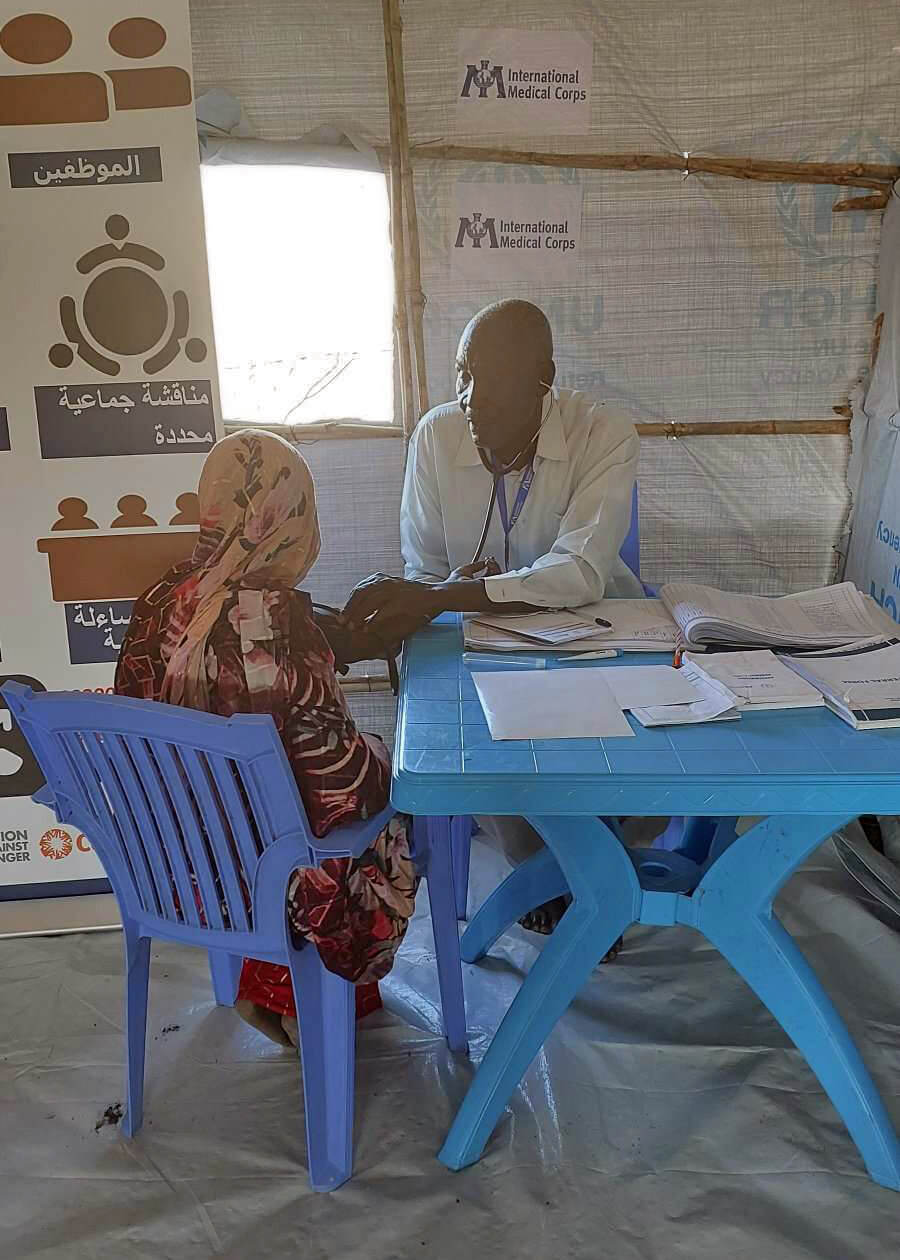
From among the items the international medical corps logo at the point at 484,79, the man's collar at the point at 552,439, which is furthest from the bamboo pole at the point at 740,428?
the international medical corps logo at the point at 484,79

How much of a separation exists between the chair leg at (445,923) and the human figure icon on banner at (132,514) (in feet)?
2.83

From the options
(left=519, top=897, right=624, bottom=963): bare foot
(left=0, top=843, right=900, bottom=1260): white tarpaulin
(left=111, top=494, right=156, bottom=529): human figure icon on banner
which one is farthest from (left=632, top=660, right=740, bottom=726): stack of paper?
(left=111, top=494, right=156, bottom=529): human figure icon on banner

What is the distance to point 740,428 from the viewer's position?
2.99 meters

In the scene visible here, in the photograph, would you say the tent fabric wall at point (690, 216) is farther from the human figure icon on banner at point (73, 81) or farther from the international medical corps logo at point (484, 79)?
the human figure icon on banner at point (73, 81)

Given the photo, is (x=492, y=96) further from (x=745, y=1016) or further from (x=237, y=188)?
(x=745, y=1016)

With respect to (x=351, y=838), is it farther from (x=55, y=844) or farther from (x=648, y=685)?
(x=55, y=844)

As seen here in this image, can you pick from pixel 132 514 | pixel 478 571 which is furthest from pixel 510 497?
pixel 132 514

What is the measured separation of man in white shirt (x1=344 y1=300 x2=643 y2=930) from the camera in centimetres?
190

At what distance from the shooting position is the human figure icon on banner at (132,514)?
2045 mm

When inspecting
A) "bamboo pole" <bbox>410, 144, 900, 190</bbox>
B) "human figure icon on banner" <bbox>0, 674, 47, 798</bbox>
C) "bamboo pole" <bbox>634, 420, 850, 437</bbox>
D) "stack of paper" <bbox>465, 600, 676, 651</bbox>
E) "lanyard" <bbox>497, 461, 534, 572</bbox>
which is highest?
"bamboo pole" <bbox>410, 144, 900, 190</bbox>

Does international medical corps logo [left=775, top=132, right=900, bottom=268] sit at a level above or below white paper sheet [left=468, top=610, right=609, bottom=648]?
above

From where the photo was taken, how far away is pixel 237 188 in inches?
110

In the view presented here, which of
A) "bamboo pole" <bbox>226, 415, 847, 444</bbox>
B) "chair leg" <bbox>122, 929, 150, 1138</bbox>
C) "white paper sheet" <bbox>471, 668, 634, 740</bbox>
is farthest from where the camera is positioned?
"bamboo pole" <bbox>226, 415, 847, 444</bbox>

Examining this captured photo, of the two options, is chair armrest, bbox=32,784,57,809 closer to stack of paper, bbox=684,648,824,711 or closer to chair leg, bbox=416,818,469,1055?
chair leg, bbox=416,818,469,1055
